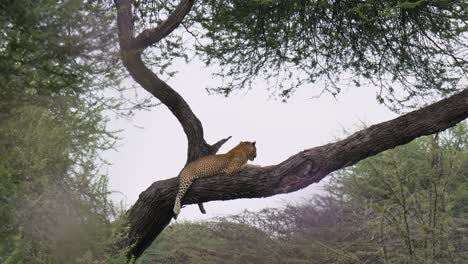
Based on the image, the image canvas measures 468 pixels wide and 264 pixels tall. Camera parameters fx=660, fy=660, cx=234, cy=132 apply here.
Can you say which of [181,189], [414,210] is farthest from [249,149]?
[414,210]

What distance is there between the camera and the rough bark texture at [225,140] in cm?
594

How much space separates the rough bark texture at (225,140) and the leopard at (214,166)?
2.9 inches

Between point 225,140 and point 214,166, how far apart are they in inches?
29.9

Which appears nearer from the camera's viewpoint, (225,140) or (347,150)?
(347,150)

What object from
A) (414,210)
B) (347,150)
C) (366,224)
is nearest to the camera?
(347,150)

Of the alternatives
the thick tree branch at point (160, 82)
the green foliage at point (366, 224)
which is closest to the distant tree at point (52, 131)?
the thick tree branch at point (160, 82)

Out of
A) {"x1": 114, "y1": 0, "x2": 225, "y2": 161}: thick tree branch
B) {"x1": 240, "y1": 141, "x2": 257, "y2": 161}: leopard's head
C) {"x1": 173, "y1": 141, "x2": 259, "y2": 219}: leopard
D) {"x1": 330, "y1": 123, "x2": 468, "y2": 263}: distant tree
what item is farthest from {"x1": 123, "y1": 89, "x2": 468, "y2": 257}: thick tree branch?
{"x1": 330, "y1": 123, "x2": 468, "y2": 263}: distant tree

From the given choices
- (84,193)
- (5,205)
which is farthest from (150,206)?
(5,205)

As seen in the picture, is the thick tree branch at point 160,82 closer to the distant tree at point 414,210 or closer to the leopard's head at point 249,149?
the leopard's head at point 249,149

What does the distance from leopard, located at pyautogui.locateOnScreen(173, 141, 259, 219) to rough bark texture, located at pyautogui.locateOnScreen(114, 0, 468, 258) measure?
2.9 inches

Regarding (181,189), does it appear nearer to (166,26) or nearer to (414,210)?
(166,26)

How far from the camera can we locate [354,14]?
26.1 ft

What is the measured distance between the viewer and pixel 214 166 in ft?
21.4

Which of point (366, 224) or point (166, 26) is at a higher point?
point (166, 26)
